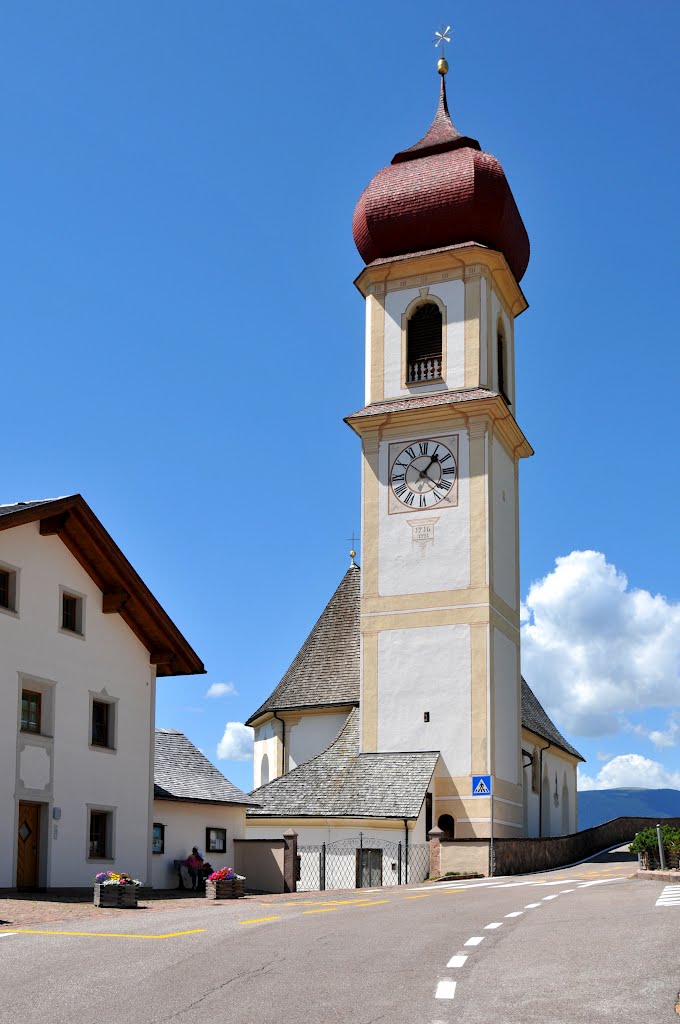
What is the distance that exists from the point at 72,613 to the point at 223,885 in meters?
7.59

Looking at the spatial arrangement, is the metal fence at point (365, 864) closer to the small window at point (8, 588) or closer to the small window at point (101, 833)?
the small window at point (101, 833)

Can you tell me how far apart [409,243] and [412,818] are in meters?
20.2

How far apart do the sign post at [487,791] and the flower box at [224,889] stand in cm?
1184

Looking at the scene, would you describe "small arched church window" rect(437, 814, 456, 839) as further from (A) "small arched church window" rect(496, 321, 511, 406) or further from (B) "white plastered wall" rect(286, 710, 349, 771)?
(A) "small arched church window" rect(496, 321, 511, 406)

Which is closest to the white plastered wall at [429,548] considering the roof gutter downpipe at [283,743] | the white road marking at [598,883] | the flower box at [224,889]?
the roof gutter downpipe at [283,743]

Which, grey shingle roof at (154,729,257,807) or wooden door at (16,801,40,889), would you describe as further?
grey shingle roof at (154,729,257,807)

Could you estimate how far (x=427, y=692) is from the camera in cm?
4312

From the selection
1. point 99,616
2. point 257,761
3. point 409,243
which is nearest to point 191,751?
point 99,616

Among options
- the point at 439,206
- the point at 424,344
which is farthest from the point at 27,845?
the point at 439,206

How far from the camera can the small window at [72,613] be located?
1177 inches

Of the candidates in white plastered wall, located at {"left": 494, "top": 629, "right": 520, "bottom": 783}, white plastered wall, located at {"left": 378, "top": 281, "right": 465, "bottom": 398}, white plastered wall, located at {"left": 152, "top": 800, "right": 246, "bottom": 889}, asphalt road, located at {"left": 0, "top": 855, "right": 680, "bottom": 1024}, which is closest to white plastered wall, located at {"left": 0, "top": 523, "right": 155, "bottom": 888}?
white plastered wall, located at {"left": 152, "top": 800, "right": 246, "bottom": 889}

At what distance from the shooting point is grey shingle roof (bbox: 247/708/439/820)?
38.6m

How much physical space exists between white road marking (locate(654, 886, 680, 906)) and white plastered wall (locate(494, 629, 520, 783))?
18859mm

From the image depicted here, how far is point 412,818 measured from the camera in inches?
1473
